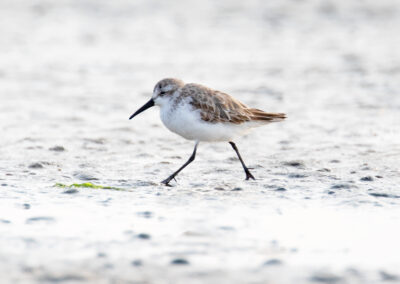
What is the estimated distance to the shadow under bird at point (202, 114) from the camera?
7098 mm

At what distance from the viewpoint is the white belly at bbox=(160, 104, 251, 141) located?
7.07m

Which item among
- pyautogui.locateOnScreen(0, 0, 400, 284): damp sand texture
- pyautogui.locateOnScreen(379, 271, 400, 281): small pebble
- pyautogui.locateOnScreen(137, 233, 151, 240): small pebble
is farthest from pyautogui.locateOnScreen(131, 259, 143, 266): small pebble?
pyautogui.locateOnScreen(379, 271, 400, 281): small pebble

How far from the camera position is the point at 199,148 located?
868cm

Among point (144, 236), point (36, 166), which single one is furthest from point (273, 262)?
point (36, 166)

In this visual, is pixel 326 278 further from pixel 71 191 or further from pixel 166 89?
pixel 166 89

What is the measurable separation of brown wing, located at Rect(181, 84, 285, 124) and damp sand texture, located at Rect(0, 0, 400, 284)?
581 mm

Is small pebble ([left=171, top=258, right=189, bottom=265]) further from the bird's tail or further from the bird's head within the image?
the bird's tail

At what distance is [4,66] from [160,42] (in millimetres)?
3232

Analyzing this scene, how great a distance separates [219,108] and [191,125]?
0.37 meters

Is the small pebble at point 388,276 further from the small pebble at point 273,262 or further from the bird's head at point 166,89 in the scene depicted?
the bird's head at point 166,89

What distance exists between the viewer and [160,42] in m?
14.7

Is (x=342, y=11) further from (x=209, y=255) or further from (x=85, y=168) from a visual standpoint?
(x=209, y=255)

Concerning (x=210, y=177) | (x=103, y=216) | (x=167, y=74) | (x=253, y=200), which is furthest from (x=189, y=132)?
(x=167, y=74)

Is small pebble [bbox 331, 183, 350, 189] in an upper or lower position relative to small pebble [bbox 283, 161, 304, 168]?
lower
